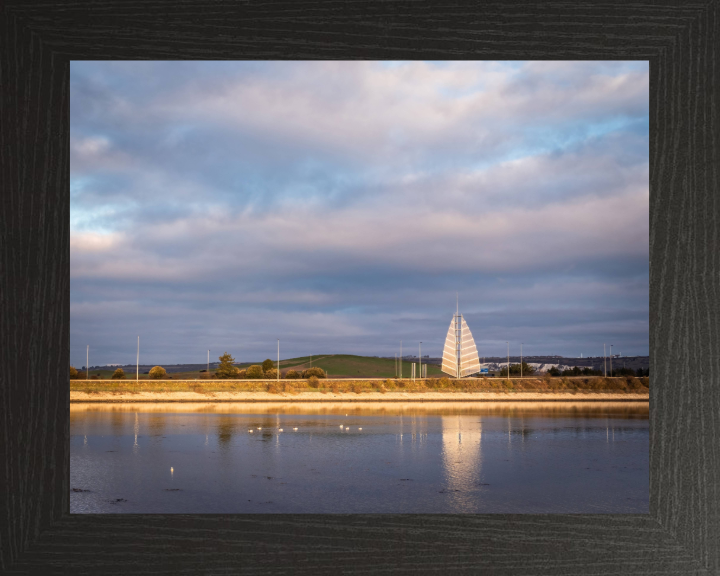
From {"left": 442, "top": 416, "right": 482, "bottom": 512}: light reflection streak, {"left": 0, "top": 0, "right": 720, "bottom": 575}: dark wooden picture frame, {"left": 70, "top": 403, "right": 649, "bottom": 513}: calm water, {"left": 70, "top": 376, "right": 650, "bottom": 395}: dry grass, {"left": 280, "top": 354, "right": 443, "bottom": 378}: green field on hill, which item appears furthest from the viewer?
{"left": 280, "top": 354, "right": 443, "bottom": 378}: green field on hill

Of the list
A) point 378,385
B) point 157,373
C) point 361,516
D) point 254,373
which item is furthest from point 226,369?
point 361,516

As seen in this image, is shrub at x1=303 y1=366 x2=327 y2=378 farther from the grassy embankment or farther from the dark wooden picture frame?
the dark wooden picture frame

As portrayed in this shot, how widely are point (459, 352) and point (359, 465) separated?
936 inches

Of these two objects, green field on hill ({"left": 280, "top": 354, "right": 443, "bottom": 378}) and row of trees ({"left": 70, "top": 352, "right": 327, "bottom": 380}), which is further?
green field on hill ({"left": 280, "top": 354, "right": 443, "bottom": 378})

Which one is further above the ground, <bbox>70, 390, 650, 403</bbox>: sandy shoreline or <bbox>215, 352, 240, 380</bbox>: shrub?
<bbox>215, 352, 240, 380</bbox>: shrub

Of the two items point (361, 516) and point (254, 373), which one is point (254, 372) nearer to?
point (254, 373)

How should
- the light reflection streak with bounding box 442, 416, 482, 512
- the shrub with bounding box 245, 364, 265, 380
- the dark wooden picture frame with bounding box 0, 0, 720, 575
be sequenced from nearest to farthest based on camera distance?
1. the dark wooden picture frame with bounding box 0, 0, 720, 575
2. the light reflection streak with bounding box 442, 416, 482, 512
3. the shrub with bounding box 245, 364, 265, 380

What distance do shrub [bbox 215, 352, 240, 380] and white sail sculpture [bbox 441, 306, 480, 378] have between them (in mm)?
13091

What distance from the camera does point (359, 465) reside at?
10680mm

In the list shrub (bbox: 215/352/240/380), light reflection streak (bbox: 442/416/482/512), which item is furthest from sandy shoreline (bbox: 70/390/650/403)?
light reflection streak (bbox: 442/416/482/512)

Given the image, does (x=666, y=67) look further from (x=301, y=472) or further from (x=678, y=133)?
(x=301, y=472)

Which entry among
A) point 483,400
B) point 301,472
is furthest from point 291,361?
point 301,472

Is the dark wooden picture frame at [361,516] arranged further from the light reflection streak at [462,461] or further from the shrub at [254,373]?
the shrub at [254,373]

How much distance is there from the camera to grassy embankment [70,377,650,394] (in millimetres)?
23594
